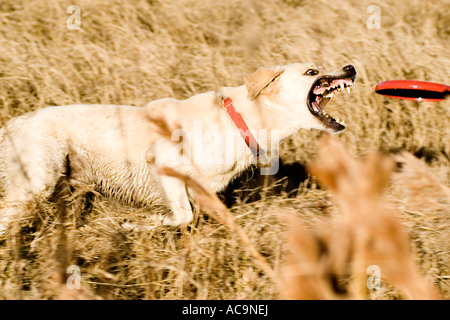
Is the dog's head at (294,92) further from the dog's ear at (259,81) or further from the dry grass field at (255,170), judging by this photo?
the dry grass field at (255,170)

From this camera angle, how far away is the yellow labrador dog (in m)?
3.29

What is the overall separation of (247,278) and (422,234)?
1.26m

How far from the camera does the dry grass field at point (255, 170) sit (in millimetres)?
886

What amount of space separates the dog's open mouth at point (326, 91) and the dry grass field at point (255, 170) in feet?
0.55

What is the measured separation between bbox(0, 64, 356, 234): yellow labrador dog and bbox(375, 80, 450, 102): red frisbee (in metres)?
0.34

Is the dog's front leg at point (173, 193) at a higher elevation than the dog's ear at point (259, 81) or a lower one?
lower

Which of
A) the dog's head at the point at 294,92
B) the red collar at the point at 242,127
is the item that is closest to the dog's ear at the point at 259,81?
the dog's head at the point at 294,92

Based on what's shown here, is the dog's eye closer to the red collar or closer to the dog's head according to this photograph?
the dog's head

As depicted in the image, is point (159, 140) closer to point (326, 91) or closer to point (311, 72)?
point (311, 72)

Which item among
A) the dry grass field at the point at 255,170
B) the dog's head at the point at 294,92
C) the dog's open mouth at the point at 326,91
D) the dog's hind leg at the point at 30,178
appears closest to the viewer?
the dry grass field at the point at 255,170

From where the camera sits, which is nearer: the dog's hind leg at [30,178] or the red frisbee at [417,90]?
the dog's hind leg at [30,178]

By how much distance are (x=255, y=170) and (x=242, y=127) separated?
0.98 meters
